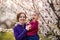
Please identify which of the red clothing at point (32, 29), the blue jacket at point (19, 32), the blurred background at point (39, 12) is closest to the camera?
the blue jacket at point (19, 32)

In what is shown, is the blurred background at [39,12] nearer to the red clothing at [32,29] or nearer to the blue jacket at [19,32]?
the red clothing at [32,29]

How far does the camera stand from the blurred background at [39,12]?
2754 mm

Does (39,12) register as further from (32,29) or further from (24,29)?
(24,29)

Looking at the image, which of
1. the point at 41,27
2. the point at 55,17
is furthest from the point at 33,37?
the point at 55,17

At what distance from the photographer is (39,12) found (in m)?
2.77

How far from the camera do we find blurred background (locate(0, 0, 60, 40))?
2.75 metres

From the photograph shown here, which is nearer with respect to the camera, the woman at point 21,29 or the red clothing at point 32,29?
the woman at point 21,29

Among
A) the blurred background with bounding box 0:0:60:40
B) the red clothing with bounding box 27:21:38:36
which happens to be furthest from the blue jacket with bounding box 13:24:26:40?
the blurred background with bounding box 0:0:60:40

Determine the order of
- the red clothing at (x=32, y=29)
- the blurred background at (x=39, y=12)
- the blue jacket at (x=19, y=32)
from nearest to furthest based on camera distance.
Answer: the blue jacket at (x=19, y=32), the red clothing at (x=32, y=29), the blurred background at (x=39, y=12)

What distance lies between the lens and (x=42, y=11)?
279cm

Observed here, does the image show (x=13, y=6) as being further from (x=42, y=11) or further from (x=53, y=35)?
(x=53, y=35)

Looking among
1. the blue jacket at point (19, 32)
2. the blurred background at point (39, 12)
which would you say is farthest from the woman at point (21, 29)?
the blurred background at point (39, 12)

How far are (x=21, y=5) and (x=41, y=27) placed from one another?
0.45m

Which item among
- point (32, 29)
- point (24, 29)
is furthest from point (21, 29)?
point (32, 29)
